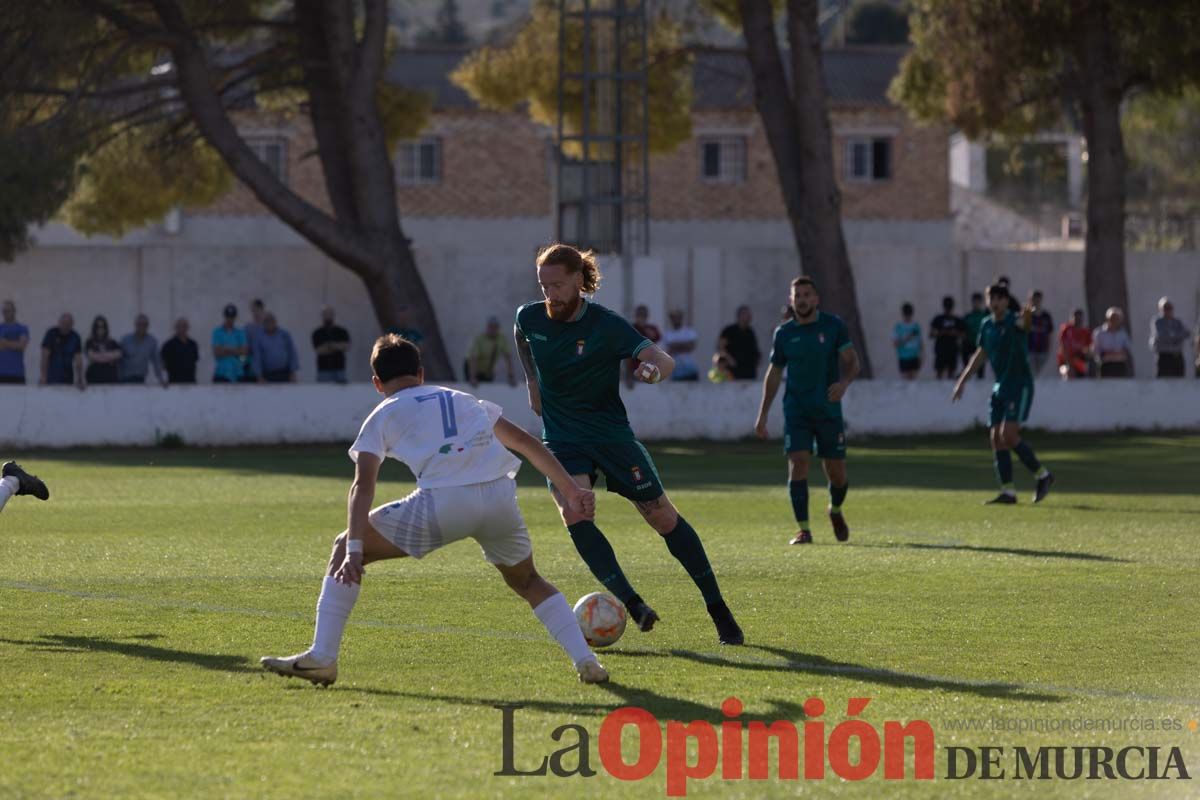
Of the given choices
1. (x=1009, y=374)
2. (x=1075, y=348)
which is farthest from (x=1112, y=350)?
(x=1009, y=374)

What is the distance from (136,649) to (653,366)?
291 cm

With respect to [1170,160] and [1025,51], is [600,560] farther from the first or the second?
[1170,160]

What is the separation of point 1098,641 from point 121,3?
81.1ft

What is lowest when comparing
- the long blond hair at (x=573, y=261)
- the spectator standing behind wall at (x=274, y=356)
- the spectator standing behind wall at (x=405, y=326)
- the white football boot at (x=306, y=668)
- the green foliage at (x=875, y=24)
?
the white football boot at (x=306, y=668)

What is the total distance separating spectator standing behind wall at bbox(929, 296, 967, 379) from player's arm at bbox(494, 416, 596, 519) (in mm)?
24939

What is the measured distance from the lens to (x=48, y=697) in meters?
8.12

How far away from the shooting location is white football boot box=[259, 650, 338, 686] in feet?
26.8

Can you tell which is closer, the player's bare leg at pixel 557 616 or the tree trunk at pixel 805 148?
the player's bare leg at pixel 557 616

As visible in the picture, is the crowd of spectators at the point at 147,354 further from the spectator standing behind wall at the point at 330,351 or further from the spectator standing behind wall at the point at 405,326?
the spectator standing behind wall at the point at 405,326

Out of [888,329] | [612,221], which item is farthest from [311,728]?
[888,329]

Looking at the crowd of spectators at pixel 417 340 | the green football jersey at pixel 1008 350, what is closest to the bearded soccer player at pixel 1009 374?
the green football jersey at pixel 1008 350

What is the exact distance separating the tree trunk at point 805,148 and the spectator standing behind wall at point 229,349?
390 inches

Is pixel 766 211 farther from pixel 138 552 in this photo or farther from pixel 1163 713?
pixel 1163 713

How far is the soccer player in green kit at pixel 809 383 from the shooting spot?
48.6 ft
